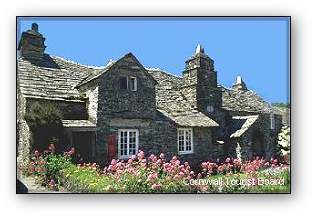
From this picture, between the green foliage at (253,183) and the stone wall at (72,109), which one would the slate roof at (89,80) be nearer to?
the stone wall at (72,109)

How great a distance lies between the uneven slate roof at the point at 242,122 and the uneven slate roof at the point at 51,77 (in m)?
1.41

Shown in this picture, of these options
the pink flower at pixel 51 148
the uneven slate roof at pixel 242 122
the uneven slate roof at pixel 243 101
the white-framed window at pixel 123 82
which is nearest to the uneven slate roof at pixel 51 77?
the white-framed window at pixel 123 82

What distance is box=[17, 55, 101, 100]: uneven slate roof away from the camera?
445cm

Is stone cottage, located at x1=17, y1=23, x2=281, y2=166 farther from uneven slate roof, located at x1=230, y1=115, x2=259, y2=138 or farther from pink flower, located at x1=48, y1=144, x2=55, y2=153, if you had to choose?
pink flower, located at x1=48, y1=144, x2=55, y2=153

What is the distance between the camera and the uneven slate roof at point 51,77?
4.45 metres

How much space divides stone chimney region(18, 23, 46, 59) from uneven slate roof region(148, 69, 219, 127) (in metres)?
1.14

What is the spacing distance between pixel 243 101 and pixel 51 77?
180 centimetres

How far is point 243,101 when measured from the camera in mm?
4637

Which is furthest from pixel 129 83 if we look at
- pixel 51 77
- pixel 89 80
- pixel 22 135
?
pixel 22 135

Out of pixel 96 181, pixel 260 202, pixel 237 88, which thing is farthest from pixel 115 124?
pixel 260 202

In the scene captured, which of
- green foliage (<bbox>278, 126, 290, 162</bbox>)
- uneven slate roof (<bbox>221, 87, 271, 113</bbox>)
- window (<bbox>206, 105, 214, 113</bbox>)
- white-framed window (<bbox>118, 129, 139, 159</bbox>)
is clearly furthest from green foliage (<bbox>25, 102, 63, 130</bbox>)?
green foliage (<bbox>278, 126, 290, 162</bbox>)
